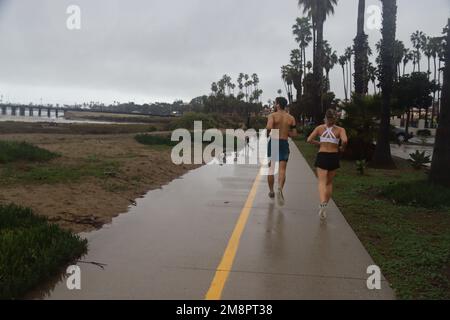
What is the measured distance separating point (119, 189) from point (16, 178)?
7.23 ft

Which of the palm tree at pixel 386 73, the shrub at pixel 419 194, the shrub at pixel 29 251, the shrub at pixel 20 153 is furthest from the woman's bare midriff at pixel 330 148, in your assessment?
the palm tree at pixel 386 73

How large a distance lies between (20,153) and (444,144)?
1054 cm

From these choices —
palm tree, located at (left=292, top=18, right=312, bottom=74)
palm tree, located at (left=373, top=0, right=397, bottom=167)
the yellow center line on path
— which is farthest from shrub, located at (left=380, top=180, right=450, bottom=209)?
palm tree, located at (left=292, top=18, right=312, bottom=74)

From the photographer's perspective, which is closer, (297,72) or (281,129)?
(281,129)

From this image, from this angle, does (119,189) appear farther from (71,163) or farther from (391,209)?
(391,209)

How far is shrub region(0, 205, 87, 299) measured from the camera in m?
4.21

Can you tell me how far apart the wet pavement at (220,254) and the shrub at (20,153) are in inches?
199

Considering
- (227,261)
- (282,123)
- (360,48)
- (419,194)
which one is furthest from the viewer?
(360,48)

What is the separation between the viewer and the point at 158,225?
693 cm

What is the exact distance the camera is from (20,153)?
12.6 meters

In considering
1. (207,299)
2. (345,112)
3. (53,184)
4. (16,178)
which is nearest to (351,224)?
(207,299)

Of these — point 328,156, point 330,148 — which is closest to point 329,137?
point 330,148

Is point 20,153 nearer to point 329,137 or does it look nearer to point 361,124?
point 329,137

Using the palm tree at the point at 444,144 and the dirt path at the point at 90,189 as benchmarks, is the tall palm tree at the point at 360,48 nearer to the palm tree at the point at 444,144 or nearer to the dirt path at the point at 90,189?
the palm tree at the point at 444,144
